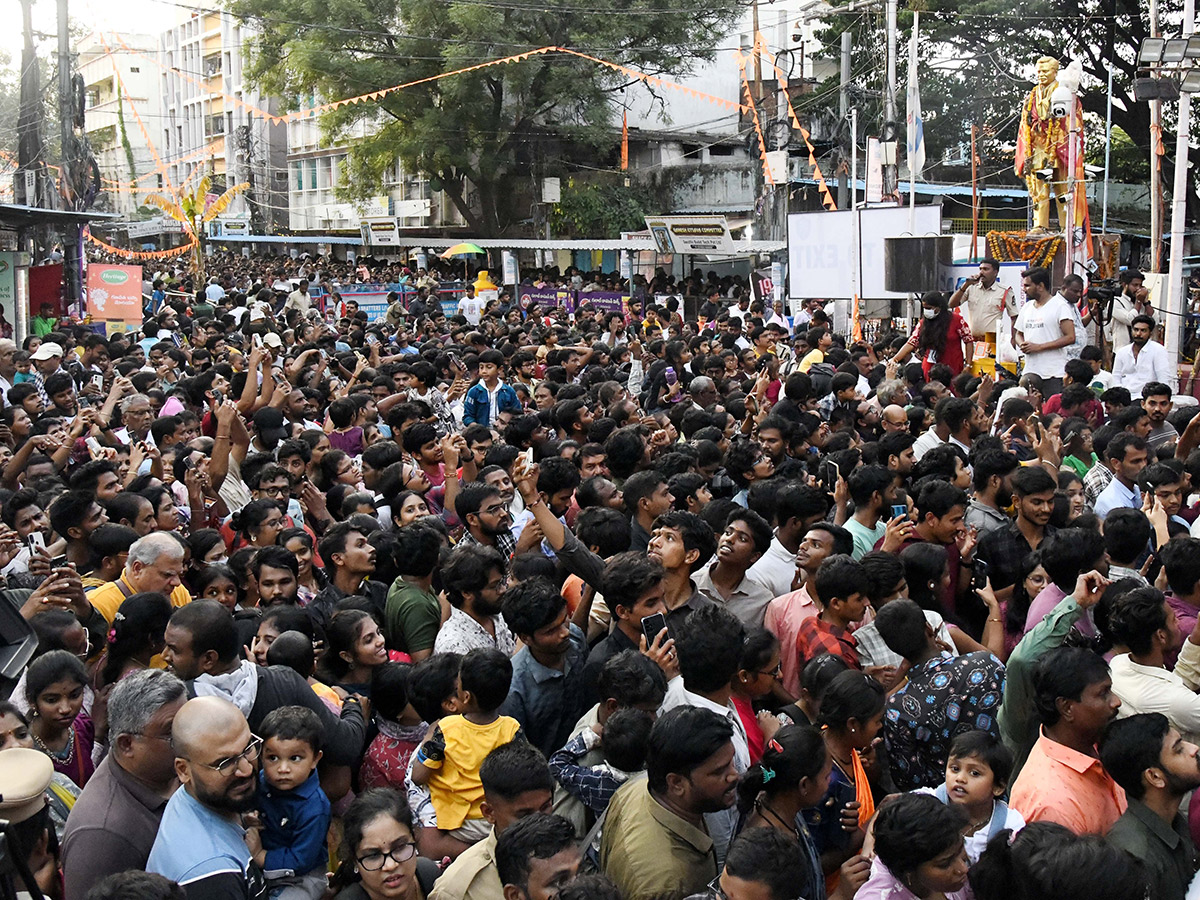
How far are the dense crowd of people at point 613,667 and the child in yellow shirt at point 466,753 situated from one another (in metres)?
0.01

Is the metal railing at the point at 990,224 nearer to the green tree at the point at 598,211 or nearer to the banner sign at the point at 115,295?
the green tree at the point at 598,211

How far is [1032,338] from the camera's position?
9.76 m

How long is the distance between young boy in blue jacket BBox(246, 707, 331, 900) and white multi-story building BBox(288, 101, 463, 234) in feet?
134

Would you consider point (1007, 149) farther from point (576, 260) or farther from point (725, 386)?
point (725, 386)

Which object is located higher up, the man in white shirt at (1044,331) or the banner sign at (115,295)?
the banner sign at (115,295)

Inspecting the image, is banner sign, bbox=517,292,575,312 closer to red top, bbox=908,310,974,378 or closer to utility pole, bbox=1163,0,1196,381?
utility pole, bbox=1163,0,1196,381

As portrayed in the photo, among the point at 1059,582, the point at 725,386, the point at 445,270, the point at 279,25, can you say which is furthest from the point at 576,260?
the point at 1059,582

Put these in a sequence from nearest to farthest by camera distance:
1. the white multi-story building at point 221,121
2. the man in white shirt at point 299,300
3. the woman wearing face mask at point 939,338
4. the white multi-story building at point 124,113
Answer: the woman wearing face mask at point 939,338
the man in white shirt at point 299,300
the white multi-story building at point 221,121
the white multi-story building at point 124,113

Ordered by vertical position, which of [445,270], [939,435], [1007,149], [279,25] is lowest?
[939,435]

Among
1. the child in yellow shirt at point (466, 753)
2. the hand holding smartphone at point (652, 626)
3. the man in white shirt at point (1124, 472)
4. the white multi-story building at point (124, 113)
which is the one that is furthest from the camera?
the white multi-story building at point (124, 113)

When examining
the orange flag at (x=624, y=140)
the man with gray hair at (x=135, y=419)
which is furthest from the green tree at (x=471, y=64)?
the man with gray hair at (x=135, y=419)

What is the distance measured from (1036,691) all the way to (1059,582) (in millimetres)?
1062

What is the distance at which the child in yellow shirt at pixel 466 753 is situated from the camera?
3535 millimetres

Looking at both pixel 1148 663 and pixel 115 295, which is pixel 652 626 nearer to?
pixel 1148 663
